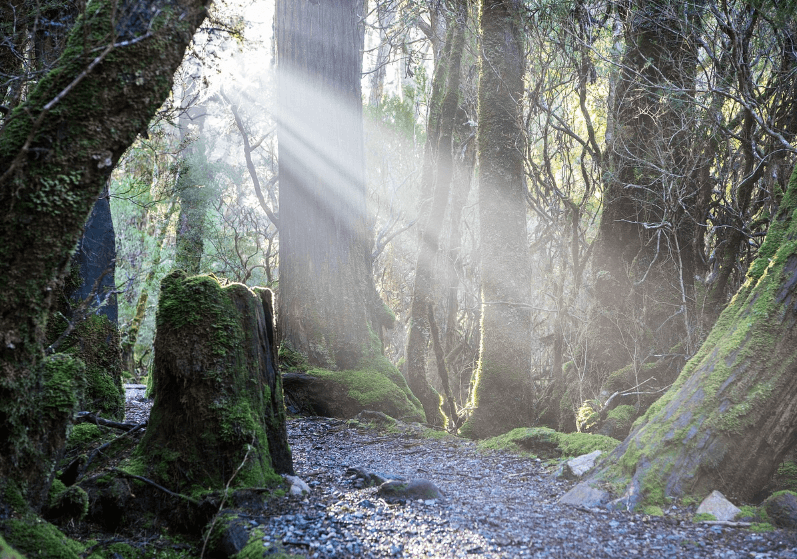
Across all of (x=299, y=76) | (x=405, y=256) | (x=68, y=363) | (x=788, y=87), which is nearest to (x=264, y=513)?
(x=68, y=363)

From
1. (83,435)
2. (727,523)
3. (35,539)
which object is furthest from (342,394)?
(35,539)

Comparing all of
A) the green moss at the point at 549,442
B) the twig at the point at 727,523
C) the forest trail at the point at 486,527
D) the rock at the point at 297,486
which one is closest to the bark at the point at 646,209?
the green moss at the point at 549,442

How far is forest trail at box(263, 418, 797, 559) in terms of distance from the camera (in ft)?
9.60

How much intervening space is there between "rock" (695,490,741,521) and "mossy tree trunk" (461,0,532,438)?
10.6 ft

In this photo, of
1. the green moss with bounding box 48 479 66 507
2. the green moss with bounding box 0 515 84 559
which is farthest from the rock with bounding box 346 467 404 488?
the green moss with bounding box 0 515 84 559

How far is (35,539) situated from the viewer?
222 cm

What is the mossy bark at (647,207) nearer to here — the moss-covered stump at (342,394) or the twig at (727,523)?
the moss-covered stump at (342,394)

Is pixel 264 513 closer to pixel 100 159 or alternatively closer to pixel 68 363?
pixel 68 363

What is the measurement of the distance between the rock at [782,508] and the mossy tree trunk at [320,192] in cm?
506

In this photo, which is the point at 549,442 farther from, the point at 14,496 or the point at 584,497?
the point at 14,496

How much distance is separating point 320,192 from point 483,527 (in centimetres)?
538

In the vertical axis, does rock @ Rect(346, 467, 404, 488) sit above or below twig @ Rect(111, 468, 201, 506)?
below

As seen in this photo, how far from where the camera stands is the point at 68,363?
8.49ft

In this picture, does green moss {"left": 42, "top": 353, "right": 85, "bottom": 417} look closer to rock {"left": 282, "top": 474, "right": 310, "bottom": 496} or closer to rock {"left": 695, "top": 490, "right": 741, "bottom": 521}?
rock {"left": 282, "top": 474, "right": 310, "bottom": 496}
